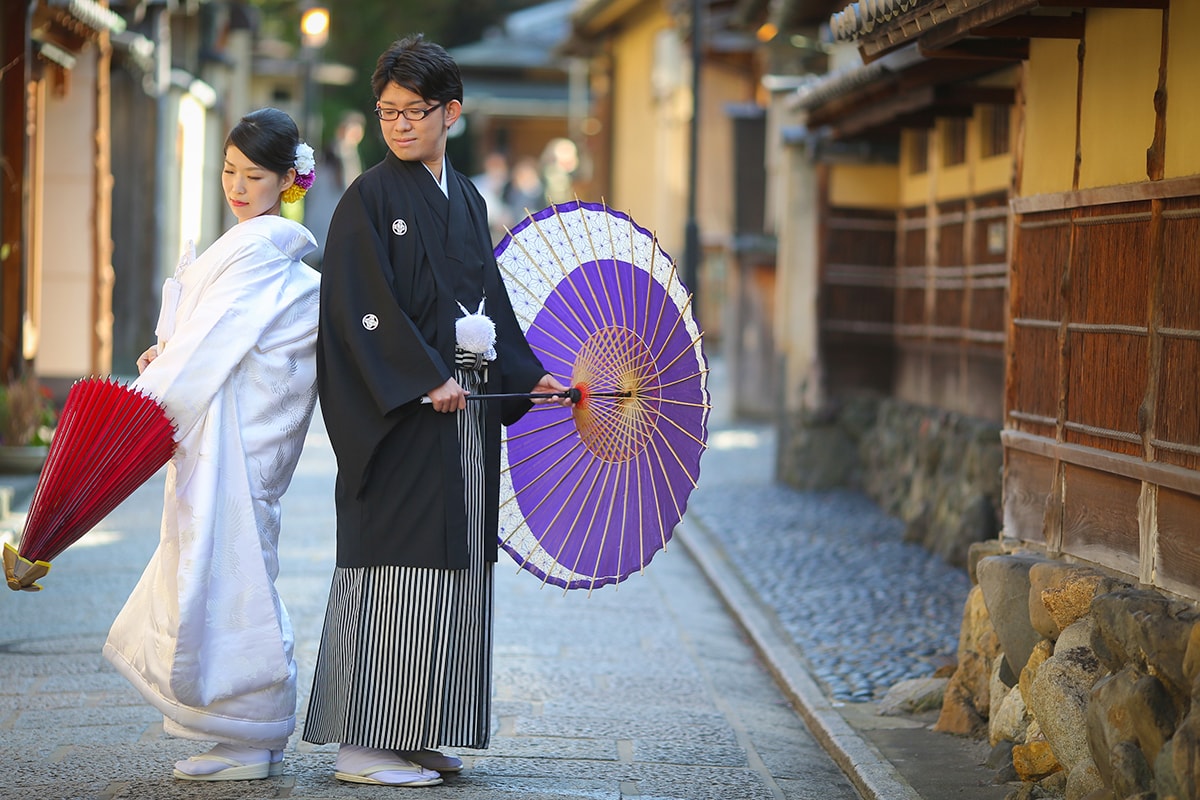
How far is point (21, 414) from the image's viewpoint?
1069 cm

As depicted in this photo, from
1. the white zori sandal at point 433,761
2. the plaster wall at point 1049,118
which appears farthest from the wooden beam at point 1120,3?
the white zori sandal at point 433,761

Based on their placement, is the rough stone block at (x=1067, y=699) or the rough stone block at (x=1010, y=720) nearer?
the rough stone block at (x=1067, y=699)

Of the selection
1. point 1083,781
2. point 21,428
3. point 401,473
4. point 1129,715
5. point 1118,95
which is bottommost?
point 1083,781

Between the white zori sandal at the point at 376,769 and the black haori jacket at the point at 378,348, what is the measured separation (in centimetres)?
60

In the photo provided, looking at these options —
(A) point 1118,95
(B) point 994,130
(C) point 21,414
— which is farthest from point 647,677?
(C) point 21,414

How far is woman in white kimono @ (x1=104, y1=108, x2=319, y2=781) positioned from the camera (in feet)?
15.7

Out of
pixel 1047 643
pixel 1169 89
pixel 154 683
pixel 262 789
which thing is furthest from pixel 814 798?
pixel 1169 89

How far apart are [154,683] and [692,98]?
12.4 m

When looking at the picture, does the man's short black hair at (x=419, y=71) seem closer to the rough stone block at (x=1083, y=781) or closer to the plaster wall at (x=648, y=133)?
the rough stone block at (x=1083, y=781)

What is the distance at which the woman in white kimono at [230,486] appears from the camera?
15.7 feet

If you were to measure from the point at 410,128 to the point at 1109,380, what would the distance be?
2.60 metres

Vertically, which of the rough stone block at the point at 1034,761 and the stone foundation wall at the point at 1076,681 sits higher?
the stone foundation wall at the point at 1076,681

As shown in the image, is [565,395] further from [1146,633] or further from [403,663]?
[1146,633]

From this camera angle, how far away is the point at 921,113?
1036 cm
